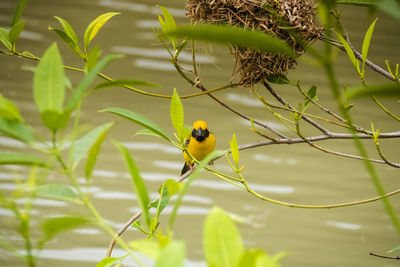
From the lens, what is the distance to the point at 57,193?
214 mm

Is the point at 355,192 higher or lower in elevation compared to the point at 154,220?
lower

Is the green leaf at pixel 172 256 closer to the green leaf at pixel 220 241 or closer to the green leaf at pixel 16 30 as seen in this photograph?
the green leaf at pixel 220 241

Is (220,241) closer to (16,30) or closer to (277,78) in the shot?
(16,30)

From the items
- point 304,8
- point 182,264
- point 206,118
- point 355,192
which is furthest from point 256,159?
point 182,264

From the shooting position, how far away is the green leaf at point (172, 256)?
0.17 m

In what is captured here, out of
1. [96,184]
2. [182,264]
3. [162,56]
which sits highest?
[182,264]

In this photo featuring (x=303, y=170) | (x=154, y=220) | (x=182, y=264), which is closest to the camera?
(x=182, y=264)

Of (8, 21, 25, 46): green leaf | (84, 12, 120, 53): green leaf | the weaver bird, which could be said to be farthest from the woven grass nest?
the weaver bird

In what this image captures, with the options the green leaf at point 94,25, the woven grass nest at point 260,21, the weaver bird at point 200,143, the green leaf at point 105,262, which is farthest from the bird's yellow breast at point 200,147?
the green leaf at point 105,262

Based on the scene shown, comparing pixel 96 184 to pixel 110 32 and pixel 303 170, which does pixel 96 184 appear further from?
pixel 303 170

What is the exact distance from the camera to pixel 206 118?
2.34 meters

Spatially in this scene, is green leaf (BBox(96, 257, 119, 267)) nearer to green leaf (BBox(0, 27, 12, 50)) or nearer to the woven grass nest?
green leaf (BBox(0, 27, 12, 50))

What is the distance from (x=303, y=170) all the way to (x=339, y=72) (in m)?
0.55

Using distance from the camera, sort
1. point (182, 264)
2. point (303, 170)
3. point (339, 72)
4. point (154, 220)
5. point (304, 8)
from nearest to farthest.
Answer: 1. point (182, 264)
2. point (154, 220)
3. point (304, 8)
4. point (339, 72)
5. point (303, 170)
